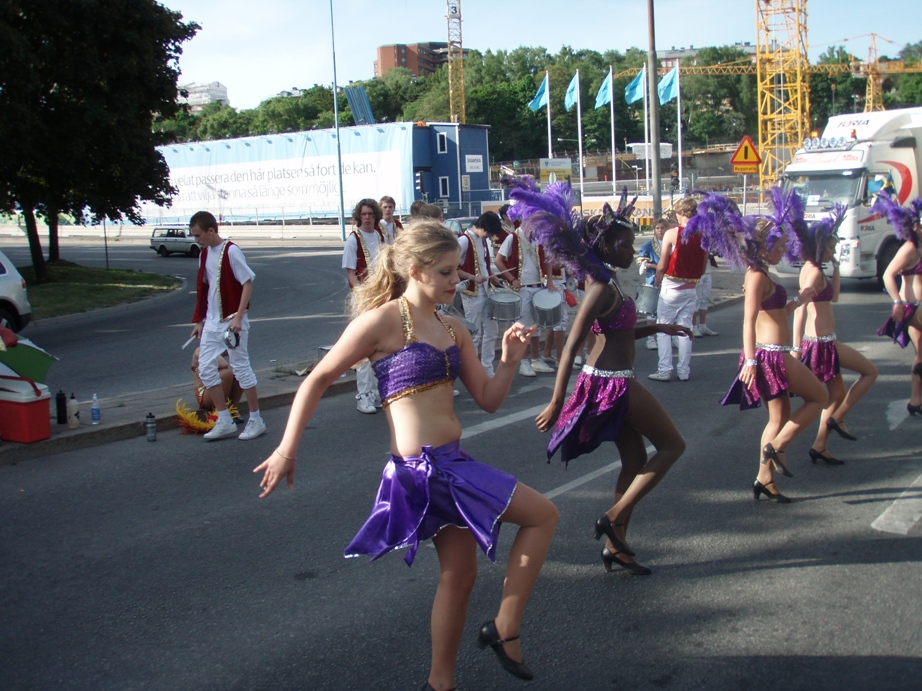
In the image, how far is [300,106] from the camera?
111688 mm

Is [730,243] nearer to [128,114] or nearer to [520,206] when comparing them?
[520,206]

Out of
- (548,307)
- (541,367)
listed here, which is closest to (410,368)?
(548,307)

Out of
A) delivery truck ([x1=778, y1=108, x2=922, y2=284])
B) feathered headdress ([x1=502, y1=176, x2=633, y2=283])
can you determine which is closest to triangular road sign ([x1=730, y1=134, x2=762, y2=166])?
delivery truck ([x1=778, y1=108, x2=922, y2=284])

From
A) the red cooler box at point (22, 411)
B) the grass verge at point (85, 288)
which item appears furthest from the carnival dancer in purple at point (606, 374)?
the grass verge at point (85, 288)

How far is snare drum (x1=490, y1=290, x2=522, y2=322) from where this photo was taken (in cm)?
888

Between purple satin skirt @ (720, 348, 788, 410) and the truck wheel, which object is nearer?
purple satin skirt @ (720, 348, 788, 410)

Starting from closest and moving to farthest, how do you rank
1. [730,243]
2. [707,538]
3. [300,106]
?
[707,538] → [730,243] → [300,106]

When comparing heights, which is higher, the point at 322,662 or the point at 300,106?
the point at 300,106

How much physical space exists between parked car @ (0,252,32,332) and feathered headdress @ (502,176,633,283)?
1213cm

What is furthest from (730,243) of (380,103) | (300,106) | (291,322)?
(380,103)

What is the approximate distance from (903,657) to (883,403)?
514 centimetres

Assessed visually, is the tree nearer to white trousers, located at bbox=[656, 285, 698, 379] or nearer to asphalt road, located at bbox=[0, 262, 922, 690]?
white trousers, located at bbox=[656, 285, 698, 379]

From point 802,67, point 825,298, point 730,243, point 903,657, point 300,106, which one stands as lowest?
point 903,657

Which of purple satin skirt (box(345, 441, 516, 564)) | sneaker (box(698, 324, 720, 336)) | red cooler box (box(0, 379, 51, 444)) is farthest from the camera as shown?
sneaker (box(698, 324, 720, 336))
